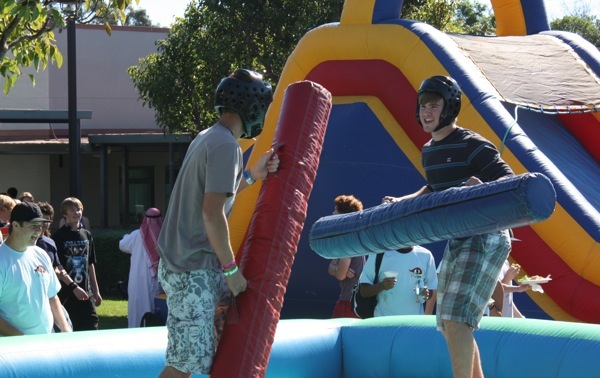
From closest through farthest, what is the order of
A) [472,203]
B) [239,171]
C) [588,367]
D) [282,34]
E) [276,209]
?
1. [472,203]
2. [239,171]
3. [276,209]
4. [588,367]
5. [282,34]

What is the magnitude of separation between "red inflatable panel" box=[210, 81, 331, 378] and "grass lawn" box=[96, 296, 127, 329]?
6872mm

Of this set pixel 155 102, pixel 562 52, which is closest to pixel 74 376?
pixel 562 52

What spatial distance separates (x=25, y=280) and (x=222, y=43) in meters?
10.6

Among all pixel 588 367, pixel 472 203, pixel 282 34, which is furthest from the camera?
pixel 282 34

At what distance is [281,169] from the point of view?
447cm

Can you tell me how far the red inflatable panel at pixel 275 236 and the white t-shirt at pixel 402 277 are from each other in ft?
5.96

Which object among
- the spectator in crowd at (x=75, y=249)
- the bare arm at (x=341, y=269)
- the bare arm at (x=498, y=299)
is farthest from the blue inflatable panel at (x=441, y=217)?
the spectator in crowd at (x=75, y=249)

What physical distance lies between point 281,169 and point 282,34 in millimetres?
11465

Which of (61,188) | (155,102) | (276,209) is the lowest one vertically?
(61,188)

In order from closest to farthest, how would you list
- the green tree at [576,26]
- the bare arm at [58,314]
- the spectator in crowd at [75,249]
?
the bare arm at [58,314], the spectator in crowd at [75,249], the green tree at [576,26]

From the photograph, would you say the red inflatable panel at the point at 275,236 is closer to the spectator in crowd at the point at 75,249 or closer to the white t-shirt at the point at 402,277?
the white t-shirt at the point at 402,277

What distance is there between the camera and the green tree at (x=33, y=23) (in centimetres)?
709

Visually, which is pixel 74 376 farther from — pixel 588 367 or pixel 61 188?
pixel 61 188

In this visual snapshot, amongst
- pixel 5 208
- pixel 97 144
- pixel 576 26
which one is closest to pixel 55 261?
pixel 5 208
